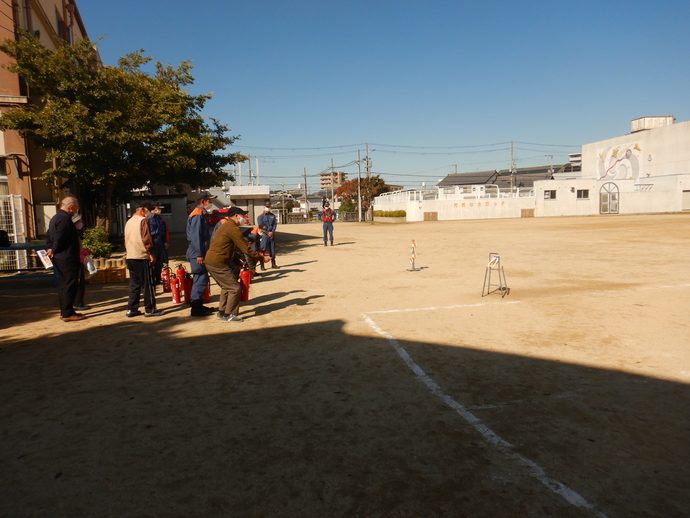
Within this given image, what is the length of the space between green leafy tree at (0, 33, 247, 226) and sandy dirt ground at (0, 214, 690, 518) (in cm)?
592

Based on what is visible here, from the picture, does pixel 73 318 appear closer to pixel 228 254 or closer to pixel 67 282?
pixel 67 282

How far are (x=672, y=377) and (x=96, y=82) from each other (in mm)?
14730

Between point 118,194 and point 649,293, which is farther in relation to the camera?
point 118,194

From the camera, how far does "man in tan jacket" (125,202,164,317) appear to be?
7.54 meters

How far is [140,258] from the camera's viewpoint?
7586mm

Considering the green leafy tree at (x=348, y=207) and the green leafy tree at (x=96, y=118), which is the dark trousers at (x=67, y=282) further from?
the green leafy tree at (x=348, y=207)

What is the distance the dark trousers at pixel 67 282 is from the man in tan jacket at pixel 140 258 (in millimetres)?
786

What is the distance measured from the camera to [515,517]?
8.75 feet

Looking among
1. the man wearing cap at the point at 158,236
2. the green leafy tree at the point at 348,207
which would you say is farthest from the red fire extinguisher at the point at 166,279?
the green leafy tree at the point at 348,207

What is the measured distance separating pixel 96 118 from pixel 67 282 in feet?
23.0

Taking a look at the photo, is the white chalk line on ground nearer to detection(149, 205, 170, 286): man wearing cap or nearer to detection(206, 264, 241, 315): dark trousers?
detection(206, 264, 241, 315): dark trousers

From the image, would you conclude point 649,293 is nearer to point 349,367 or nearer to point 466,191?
point 349,367

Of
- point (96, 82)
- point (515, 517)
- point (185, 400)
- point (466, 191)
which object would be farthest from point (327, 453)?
point (466, 191)

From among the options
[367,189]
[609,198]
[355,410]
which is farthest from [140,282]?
[367,189]
